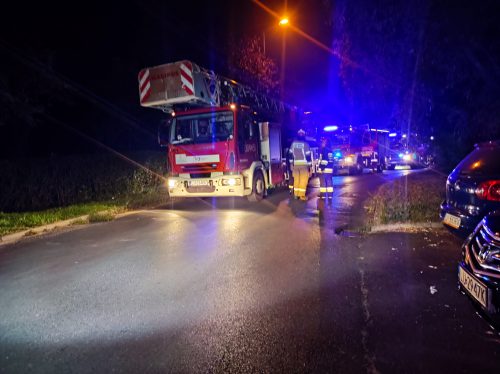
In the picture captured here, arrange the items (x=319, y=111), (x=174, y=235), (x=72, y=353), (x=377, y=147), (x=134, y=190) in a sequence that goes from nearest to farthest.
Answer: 1. (x=72, y=353)
2. (x=174, y=235)
3. (x=134, y=190)
4. (x=319, y=111)
5. (x=377, y=147)

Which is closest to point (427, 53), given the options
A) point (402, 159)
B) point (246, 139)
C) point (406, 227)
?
point (246, 139)

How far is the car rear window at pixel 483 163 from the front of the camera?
15.1ft

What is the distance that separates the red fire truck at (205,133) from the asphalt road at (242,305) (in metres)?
2.93

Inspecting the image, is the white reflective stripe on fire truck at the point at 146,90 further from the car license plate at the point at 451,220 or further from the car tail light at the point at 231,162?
the car license plate at the point at 451,220

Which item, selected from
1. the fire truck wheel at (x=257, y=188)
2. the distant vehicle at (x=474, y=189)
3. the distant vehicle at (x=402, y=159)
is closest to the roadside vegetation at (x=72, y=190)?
the fire truck wheel at (x=257, y=188)

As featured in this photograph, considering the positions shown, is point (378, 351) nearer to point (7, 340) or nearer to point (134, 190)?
point (7, 340)

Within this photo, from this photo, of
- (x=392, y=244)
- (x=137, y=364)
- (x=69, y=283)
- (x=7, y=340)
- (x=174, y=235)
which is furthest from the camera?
(x=174, y=235)

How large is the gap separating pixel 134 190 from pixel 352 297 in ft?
33.9

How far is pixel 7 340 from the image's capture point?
3.50m

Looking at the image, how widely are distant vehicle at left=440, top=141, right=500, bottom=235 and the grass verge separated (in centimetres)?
748

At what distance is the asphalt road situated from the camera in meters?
3.03

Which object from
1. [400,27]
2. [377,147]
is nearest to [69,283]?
[400,27]

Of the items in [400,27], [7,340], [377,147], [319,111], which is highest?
[400,27]

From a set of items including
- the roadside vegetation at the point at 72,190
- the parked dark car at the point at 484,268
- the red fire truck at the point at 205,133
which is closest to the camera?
the parked dark car at the point at 484,268
